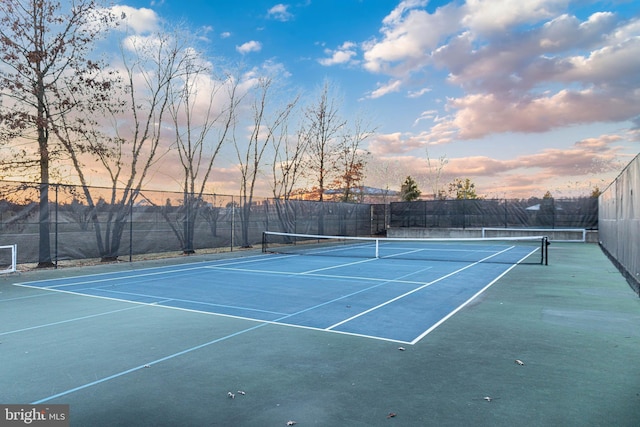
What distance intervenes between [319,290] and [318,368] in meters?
4.70

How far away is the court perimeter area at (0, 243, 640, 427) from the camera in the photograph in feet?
10.9

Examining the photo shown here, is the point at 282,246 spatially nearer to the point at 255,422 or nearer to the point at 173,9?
the point at 173,9

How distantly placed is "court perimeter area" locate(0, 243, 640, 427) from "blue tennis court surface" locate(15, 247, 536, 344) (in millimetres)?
225

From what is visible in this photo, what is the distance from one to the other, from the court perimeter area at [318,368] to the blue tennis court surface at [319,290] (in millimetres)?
225

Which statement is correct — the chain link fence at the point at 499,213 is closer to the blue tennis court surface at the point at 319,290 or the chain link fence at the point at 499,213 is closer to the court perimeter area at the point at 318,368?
the blue tennis court surface at the point at 319,290

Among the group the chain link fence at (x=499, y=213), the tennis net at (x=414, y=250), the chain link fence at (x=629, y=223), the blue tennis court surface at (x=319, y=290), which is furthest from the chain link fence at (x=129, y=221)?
the chain link fence at (x=629, y=223)

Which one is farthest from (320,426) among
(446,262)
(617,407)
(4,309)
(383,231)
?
(383,231)

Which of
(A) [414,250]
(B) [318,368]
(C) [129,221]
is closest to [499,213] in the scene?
(A) [414,250]

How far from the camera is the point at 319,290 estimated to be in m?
9.02

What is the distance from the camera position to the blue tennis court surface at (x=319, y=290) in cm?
640

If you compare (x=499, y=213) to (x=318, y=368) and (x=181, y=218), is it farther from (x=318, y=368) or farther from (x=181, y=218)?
(x=318, y=368)

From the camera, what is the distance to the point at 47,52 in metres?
14.2

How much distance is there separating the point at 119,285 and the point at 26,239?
4624 mm

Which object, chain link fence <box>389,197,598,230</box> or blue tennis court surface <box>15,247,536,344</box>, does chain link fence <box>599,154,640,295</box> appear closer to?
blue tennis court surface <box>15,247,536,344</box>
